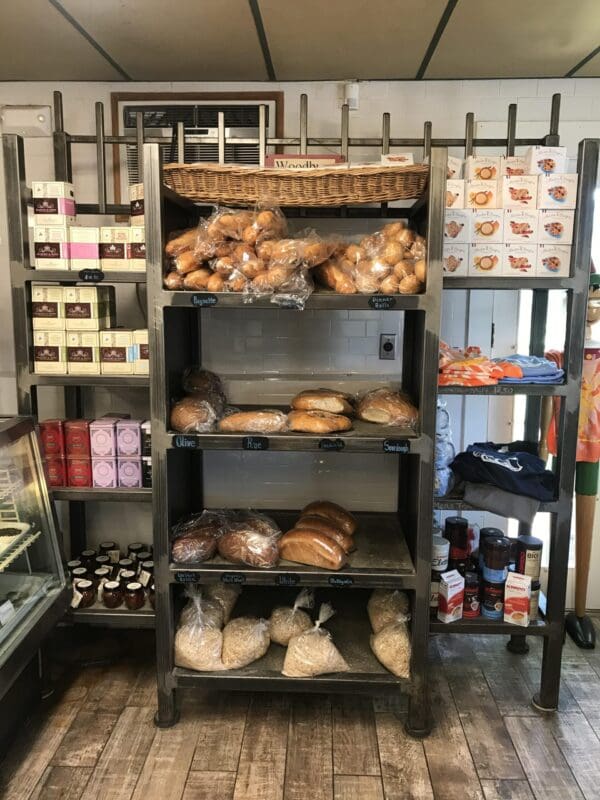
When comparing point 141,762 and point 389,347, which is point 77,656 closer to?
point 141,762

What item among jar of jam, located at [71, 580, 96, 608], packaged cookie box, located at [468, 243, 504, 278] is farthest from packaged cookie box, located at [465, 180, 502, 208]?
jar of jam, located at [71, 580, 96, 608]

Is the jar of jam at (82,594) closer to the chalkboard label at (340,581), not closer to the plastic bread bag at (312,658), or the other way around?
the plastic bread bag at (312,658)

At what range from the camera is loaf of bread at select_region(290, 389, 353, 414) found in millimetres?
2344

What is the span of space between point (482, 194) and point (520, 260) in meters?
0.28

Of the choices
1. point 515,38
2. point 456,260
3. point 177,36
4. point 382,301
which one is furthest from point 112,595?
point 515,38

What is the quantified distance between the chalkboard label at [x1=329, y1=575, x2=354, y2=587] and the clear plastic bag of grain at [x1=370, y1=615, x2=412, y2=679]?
0.28 metres

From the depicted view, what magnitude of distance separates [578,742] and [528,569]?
24.2 inches

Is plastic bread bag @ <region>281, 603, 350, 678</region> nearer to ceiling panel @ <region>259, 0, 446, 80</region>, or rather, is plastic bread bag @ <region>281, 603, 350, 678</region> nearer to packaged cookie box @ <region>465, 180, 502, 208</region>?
packaged cookie box @ <region>465, 180, 502, 208</region>

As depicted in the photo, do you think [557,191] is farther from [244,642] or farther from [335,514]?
[244,642]

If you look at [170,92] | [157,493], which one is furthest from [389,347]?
[170,92]

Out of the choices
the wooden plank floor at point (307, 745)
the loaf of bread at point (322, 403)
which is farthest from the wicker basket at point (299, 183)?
the wooden plank floor at point (307, 745)

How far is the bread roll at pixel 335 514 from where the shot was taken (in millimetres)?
2521

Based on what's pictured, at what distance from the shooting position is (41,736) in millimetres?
2277

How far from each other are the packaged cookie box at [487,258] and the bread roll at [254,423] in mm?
913
